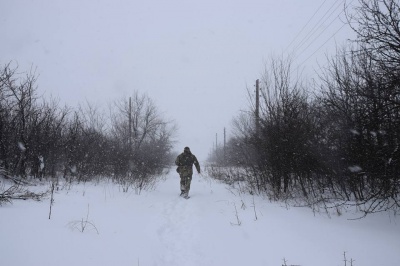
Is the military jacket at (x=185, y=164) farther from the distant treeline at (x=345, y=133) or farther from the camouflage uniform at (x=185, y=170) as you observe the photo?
the distant treeline at (x=345, y=133)

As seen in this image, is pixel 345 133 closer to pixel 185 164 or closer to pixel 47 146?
pixel 185 164

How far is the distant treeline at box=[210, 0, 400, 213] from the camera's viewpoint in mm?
4535

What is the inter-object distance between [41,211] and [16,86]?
22.5 ft

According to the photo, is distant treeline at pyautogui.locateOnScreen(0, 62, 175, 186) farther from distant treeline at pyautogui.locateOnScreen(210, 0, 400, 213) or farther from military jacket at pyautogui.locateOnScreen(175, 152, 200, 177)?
distant treeline at pyautogui.locateOnScreen(210, 0, 400, 213)

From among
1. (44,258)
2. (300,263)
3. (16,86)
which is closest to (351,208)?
(300,263)

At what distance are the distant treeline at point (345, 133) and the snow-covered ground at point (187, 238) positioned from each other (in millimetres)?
714

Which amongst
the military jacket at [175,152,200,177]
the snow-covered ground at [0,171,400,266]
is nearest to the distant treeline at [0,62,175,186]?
the military jacket at [175,152,200,177]

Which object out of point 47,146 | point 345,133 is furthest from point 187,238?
point 47,146

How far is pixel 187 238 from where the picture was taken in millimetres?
4641

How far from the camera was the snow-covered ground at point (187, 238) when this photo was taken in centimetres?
343

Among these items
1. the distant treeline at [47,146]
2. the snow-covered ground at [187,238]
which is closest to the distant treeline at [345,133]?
the snow-covered ground at [187,238]

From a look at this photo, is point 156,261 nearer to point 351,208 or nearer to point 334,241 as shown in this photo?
point 334,241

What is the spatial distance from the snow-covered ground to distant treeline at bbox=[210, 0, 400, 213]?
2.34 ft

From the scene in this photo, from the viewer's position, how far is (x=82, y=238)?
3.92 metres
